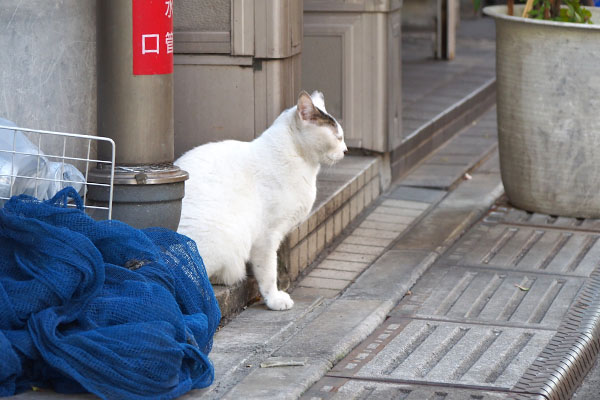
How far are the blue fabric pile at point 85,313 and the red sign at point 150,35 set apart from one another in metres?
0.61

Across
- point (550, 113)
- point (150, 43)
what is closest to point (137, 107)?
point (150, 43)

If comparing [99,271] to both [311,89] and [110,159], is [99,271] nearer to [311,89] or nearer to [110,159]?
[110,159]

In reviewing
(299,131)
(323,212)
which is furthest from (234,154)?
(323,212)

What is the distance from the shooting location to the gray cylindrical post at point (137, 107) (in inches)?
148

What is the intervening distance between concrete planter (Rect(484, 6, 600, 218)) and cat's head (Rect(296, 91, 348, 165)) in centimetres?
187

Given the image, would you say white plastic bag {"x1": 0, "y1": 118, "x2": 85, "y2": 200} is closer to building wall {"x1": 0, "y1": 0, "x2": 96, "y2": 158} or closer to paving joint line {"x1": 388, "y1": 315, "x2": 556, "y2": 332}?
building wall {"x1": 0, "y1": 0, "x2": 96, "y2": 158}

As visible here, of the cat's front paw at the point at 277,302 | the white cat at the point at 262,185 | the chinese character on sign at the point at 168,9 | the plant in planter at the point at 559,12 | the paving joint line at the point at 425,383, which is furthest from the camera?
the plant in planter at the point at 559,12

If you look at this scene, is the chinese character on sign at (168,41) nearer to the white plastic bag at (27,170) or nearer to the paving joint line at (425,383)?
the white plastic bag at (27,170)

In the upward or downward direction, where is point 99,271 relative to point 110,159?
downward

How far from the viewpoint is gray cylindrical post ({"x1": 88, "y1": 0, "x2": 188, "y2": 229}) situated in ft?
12.3

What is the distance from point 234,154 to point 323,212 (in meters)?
1.04

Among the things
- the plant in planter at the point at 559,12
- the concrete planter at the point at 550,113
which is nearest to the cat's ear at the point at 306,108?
the concrete planter at the point at 550,113

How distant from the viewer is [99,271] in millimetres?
3318

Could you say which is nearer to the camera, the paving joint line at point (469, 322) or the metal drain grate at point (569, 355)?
the metal drain grate at point (569, 355)
